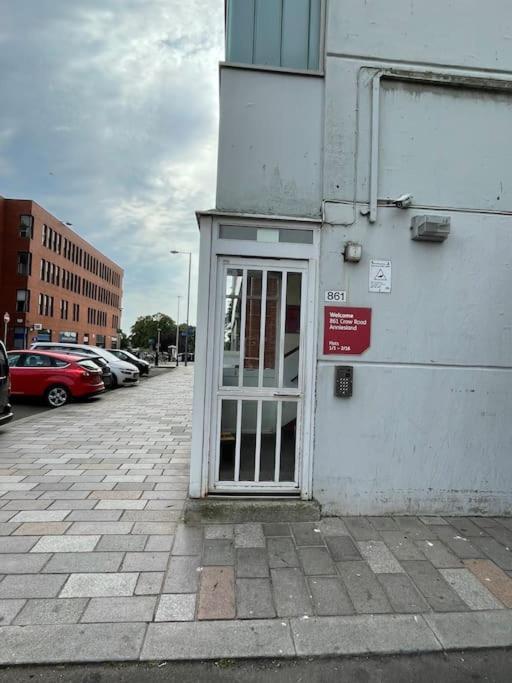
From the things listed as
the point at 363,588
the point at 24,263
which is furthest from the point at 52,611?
the point at 24,263

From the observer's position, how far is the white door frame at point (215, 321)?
4.20 metres

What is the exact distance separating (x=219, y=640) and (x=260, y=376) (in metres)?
2.28

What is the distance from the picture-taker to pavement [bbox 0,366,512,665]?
2.58m

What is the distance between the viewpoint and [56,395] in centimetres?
1169

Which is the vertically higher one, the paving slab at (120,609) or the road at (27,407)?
the road at (27,407)

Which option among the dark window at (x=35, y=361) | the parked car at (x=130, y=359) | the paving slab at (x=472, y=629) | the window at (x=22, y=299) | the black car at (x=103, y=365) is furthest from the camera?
the window at (x=22, y=299)

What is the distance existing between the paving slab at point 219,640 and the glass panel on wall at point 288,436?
1.68 m

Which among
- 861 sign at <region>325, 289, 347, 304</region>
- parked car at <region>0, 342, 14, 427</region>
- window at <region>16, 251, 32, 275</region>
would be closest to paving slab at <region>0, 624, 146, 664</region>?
861 sign at <region>325, 289, 347, 304</region>

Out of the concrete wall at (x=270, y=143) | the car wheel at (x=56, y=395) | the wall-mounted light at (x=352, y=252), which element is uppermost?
the concrete wall at (x=270, y=143)

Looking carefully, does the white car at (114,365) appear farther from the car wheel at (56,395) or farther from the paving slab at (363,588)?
the paving slab at (363,588)

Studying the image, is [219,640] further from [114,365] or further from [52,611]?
[114,365]

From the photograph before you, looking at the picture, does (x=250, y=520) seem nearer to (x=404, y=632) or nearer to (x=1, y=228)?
(x=404, y=632)

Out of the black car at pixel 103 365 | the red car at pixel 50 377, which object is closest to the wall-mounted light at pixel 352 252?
the red car at pixel 50 377

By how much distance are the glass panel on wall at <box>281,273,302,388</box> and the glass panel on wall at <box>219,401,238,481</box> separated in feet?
1.96
